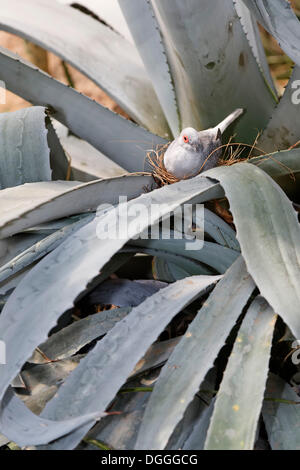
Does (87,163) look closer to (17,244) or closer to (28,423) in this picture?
(17,244)

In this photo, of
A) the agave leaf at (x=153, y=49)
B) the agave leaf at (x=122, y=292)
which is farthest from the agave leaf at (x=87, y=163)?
the agave leaf at (x=122, y=292)

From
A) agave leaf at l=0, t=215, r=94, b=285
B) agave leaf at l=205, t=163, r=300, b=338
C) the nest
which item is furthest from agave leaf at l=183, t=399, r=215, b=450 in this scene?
the nest

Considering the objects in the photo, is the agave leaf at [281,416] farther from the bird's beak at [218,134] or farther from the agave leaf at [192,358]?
the bird's beak at [218,134]

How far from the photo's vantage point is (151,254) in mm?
644

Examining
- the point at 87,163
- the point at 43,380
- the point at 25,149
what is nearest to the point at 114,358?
the point at 43,380

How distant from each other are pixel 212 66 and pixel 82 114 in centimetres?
20

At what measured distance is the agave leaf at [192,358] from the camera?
441mm

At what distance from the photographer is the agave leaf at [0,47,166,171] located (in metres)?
0.79

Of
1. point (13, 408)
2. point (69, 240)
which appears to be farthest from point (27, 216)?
point (13, 408)

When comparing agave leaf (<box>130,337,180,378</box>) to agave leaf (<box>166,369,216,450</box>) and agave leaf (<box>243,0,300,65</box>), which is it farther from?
agave leaf (<box>243,0,300,65</box>)

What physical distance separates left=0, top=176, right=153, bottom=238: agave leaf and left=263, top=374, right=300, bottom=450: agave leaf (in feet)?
0.86
